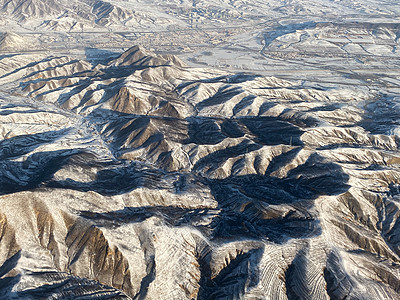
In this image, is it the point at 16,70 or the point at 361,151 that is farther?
the point at 16,70

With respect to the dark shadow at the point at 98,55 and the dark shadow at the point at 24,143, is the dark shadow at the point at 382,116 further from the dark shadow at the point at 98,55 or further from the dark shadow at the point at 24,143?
the dark shadow at the point at 98,55

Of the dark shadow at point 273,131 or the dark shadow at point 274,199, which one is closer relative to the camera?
the dark shadow at point 274,199

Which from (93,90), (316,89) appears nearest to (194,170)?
(93,90)

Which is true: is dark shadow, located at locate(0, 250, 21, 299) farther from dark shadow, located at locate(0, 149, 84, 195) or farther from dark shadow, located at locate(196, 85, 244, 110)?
dark shadow, located at locate(196, 85, 244, 110)

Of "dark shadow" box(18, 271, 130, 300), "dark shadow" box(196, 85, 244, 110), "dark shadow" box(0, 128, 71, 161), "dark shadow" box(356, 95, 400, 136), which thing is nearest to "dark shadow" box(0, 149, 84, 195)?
"dark shadow" box(0, 128, 71, 161)

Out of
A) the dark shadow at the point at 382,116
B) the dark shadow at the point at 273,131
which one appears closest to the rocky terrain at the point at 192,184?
the dark shadow at the point at 273,131

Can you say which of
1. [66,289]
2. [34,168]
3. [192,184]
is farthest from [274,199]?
[34,168]

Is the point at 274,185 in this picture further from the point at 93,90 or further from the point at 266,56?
the point at 266,56
